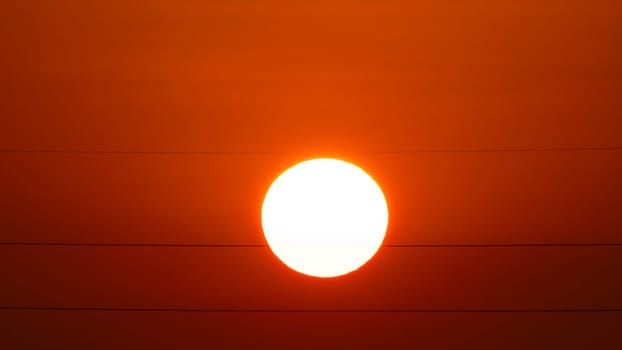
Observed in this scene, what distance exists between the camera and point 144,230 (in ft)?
5.68

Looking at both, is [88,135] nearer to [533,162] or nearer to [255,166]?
[255,166]

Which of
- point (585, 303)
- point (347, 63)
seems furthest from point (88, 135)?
point (585, 303)

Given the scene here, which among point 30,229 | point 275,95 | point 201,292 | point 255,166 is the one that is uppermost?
point 275,95

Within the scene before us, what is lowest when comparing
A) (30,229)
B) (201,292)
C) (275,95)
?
(201,292)

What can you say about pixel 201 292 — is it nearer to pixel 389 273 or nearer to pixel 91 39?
pixel 389 273

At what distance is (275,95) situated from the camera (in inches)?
65.7

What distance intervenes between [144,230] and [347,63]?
2.67 feet

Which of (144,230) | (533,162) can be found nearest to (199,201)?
(144,230)

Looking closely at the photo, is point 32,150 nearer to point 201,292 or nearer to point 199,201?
point 199,201

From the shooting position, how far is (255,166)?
1711 millimetres

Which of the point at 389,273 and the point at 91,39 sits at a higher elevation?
the point at 91,39

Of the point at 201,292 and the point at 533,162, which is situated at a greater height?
the point at 533,162

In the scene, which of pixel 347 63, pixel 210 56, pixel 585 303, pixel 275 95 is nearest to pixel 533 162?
pixel 585 303

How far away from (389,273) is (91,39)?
3.79ft
